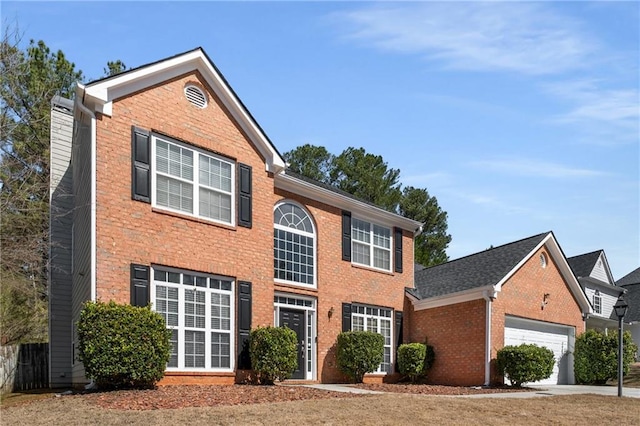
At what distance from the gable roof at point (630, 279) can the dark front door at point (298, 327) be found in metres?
31.6

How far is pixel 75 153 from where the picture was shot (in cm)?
1866

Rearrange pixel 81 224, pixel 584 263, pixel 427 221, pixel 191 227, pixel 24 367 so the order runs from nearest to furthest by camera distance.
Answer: pixel 191 227, pixel 81 224, pixel 24 367, pixel 584 263, pixel 427 221

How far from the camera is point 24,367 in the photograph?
17594mm

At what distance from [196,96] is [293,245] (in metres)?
5.65

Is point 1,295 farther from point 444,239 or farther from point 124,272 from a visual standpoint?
point 444,239

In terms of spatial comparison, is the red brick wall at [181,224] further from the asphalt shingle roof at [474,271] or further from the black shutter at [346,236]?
the asphalt shingle roof at [474,271]

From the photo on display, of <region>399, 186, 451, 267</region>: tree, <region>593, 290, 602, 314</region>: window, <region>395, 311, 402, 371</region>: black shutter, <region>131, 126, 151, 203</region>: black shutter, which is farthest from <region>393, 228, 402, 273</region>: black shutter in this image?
<region>399, 186, 451, 267</region>: tree

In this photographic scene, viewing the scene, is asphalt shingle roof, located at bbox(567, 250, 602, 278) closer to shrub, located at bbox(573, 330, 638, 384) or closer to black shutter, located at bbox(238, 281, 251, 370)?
shrub, located at bbox(573, 330, 638, 384)

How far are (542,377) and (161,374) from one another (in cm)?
1257

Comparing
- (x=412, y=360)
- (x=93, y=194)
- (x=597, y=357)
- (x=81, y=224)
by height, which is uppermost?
(x=93, y=194)

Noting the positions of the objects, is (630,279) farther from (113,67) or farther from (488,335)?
(113,67)

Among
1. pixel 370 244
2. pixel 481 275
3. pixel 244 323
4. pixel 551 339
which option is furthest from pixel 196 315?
pixel 551 339

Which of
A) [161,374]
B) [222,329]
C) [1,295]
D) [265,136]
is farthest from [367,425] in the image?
[1,295]

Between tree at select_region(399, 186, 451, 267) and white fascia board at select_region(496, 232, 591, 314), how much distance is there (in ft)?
65.9
